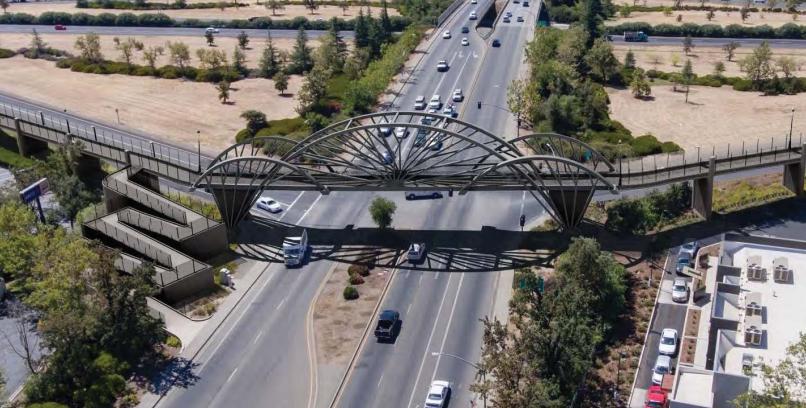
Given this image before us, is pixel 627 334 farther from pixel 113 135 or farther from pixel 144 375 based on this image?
pixel 113 135

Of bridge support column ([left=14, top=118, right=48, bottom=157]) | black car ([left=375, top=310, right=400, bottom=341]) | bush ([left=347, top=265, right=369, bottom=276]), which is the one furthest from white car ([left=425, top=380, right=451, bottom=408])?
bridge support column ([left=14, top=118, right=48, bottom=157])

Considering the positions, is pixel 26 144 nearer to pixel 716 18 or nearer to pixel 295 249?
pixel 295 249

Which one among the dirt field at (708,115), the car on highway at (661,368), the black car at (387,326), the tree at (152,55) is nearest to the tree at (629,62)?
the dirt field at (708,115)

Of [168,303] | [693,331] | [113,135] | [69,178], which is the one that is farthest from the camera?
[113,135]

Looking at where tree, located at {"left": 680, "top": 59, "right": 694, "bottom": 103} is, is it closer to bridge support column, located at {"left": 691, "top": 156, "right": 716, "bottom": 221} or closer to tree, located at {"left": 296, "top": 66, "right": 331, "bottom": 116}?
bridge support column, located at {"left": 691, "top": 156, "right": 716, "bottom": 221}

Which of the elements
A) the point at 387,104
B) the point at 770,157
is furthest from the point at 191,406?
the point at 387,104

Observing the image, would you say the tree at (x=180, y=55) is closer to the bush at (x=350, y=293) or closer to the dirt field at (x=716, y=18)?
the bush at (x=350, y=293)
